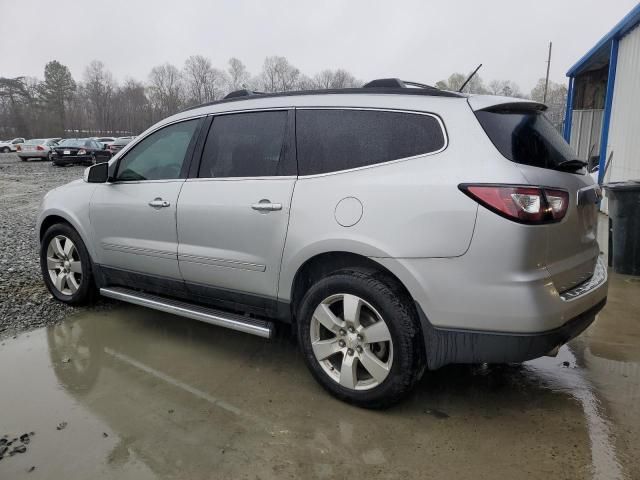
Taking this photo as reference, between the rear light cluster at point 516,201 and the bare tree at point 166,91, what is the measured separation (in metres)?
86.0

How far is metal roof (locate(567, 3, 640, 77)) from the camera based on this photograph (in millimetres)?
8773

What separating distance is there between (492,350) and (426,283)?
0.47 m

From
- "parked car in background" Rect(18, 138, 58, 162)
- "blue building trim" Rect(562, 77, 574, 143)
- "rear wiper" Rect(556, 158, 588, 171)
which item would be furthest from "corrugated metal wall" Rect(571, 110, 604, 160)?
"parked car in background" Rect(18, 138, 58, 162)

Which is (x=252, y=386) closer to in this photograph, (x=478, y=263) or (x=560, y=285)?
(x=478, y=263)

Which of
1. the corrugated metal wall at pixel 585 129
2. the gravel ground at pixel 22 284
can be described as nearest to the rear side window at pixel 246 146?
the gravel ground at pixel 22 284

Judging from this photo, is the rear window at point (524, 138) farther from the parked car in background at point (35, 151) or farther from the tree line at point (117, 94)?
the tree line at point (117, 94)

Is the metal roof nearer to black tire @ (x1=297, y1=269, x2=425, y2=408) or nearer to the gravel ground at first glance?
black tire @ (x1=297, y1=269, x2=425, y2=408)

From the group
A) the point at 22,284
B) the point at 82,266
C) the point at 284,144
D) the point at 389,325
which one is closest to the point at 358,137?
the point at 284,144

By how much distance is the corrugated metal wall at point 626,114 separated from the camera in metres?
8.80

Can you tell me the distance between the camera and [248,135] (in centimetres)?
354

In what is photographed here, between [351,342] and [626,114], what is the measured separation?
8.90 metres

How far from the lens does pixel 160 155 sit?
4059mm

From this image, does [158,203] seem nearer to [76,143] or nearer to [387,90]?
[387,90]

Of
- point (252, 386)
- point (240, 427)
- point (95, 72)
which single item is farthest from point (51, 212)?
point (95, 72)
